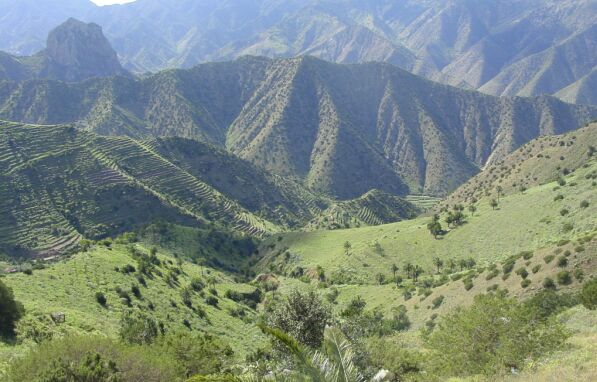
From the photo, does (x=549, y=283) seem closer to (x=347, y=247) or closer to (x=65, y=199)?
(x=347, y=247)

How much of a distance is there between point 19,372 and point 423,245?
352 ft

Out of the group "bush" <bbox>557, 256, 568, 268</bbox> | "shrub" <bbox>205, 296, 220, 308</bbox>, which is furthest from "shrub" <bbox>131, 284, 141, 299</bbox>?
"bush" <bbox>557, 256, 568, 268</bbox>

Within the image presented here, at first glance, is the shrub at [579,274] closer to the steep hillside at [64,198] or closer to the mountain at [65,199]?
the mountain at [65,199]

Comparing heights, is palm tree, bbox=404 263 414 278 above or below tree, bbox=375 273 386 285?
above

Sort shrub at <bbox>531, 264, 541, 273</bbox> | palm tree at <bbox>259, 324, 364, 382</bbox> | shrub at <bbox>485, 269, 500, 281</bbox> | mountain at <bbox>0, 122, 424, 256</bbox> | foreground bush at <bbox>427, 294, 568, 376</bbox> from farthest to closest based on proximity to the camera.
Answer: mountain at <bbox>0, 122, 424, 256</bbox> < shrub at <bbox>485, 269, 500, 281</bbox> < shrub at <bbox>531, 264, 541, 273</bbox> < foreground bush at <bbox>427, 294, 568, 376</bbox> < palm tree at <bbox>259, 324, 364, 382</bbox>

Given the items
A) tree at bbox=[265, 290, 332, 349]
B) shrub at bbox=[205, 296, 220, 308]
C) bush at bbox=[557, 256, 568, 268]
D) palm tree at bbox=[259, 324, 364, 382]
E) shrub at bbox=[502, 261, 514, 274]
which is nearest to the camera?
palm tree at bbox=[259, 324, 364, 382]

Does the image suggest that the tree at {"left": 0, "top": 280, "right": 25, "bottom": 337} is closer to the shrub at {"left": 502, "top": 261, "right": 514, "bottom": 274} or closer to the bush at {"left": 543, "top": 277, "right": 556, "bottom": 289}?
the bush at {"left": 543, "top": 277, "right": 556, "bottom": 289}

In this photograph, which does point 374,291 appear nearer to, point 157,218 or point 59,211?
point 157,218

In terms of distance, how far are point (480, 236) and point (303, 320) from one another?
8897 cm

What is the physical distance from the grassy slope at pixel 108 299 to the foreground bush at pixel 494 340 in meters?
38.6

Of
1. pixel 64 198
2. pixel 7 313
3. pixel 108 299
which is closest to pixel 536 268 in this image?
pixel 108 299

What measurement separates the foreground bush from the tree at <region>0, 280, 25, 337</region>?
37052 mm

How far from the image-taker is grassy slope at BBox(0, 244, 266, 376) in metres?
61.1

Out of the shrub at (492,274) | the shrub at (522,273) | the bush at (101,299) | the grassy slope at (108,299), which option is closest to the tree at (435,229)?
the shrub at (492,274)
